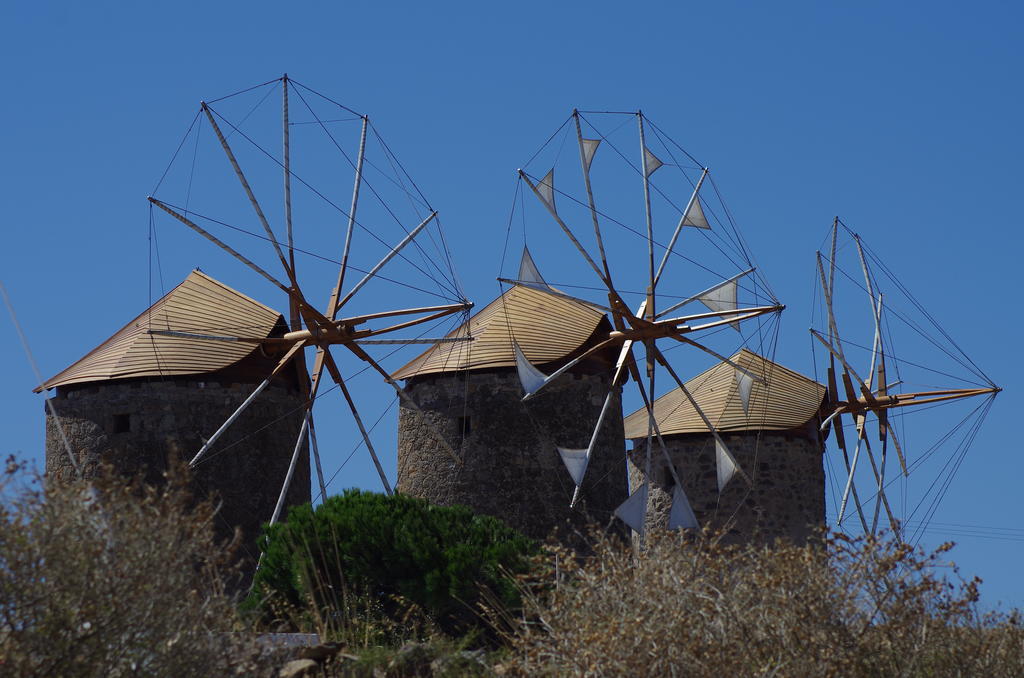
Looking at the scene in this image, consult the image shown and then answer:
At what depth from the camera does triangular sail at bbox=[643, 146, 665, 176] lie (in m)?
21.6

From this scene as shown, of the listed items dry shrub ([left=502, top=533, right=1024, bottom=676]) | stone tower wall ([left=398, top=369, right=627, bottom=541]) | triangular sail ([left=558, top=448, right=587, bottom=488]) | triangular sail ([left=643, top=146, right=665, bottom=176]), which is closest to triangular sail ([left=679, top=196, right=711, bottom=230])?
triangular sail ([left=643, top=146, right=665, bottom=176])

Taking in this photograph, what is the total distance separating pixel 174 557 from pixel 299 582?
545 centimetres

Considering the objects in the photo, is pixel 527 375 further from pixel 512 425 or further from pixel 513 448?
pixel 513 448

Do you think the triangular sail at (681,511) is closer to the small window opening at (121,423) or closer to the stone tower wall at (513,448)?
the stone tower wall at (513,448)

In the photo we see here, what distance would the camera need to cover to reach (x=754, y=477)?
24031 millimetres

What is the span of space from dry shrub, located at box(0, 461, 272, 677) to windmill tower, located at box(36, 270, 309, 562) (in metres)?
10.8

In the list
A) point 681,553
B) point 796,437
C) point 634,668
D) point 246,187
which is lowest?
point 634,668

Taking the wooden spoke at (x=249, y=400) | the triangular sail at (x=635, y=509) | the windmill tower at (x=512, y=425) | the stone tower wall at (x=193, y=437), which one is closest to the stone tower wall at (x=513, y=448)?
the windmill tower at (x=512, y=425)

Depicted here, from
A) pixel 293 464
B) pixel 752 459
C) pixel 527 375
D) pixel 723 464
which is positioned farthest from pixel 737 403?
pixel 293 464

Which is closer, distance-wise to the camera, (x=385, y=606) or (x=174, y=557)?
(x=174, y=557)

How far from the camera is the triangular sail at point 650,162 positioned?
21609 mm

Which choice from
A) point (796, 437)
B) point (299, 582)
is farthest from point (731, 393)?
point (299, 582)

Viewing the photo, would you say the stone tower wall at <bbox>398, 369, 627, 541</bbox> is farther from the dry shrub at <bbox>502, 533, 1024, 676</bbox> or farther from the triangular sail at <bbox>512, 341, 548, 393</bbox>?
the dry shrub at <bbox>502, 533, 1024, 676</bbox>

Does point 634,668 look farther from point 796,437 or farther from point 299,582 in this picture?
point 796,437
